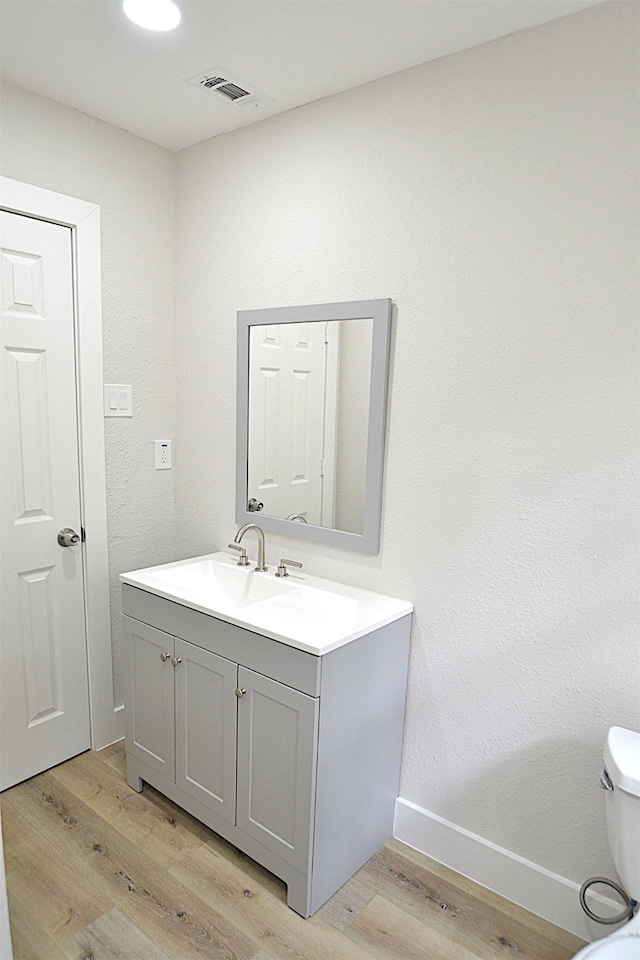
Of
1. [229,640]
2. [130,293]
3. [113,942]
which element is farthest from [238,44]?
[113,942]

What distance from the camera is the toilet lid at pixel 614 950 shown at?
48.3 inches

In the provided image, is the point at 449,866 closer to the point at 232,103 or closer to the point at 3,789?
the point at 3,789

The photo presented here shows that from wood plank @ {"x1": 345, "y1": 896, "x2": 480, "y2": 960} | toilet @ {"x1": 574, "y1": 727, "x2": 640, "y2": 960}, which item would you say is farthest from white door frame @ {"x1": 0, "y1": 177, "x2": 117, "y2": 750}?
toilet @ {"x1": 574, "y1": 727, "x2": 640, "y2": 960}

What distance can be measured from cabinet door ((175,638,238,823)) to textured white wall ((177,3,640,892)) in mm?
549

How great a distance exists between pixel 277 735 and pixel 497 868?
2.68 feet

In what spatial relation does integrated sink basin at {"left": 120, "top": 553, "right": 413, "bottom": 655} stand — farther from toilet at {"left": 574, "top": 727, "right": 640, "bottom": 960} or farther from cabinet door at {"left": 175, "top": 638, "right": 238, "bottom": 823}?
toilet at {"left": 574, "top": 727, "right": 640, "bottom": 960}

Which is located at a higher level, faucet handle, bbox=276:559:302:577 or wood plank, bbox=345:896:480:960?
faucet handle, bbox=276:559:302:577

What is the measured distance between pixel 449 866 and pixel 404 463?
1336mm

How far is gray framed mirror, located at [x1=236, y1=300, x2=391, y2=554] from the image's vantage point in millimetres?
2020

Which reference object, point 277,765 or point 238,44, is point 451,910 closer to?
point 277,765

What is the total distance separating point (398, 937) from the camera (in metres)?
1.70

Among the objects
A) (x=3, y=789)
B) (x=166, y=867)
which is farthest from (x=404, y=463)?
(x=3, y=789)

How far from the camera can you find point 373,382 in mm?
1995

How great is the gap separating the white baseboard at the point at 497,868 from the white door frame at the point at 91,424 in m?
1.30
